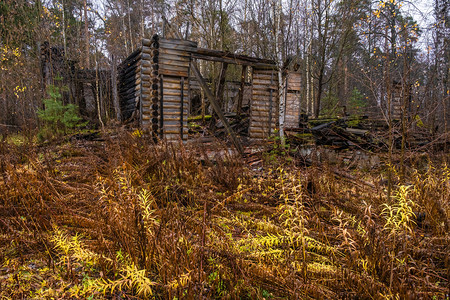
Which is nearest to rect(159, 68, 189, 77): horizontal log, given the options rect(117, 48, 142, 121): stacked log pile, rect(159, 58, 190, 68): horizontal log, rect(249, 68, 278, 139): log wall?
rect(159, 58, 190, 68): horizontal log

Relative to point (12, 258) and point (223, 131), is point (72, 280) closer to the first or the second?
point (12, 258)

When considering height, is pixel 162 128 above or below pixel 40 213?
above

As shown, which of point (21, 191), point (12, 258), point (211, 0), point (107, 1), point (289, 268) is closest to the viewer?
point (289, 268)

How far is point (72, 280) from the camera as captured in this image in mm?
2109

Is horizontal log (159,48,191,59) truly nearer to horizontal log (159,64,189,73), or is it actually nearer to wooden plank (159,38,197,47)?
wooden plank (159,38,197,47)

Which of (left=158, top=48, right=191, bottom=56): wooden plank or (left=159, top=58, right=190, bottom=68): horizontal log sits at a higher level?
(left=158, top=48, right=191, bottom=56): wooden plank

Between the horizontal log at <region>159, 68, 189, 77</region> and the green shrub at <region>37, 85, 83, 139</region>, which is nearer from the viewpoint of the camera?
the horizontal log at <region>159, 68, 189, 77</region>

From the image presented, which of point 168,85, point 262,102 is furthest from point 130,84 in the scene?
point 262,102

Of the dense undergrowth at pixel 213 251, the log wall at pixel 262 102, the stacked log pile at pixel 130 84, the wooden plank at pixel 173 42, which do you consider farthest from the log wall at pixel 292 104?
the dense undergrowth at pixel 213 251

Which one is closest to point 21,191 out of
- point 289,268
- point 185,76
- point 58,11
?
point 289,268

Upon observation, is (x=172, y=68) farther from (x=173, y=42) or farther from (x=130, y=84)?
(x=130, y=84)

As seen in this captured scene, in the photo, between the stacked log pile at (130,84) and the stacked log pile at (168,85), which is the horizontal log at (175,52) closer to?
the stacked log pile at (168,85)

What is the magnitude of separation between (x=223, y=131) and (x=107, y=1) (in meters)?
21.7

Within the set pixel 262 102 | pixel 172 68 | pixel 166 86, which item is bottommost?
pixel 262 102
